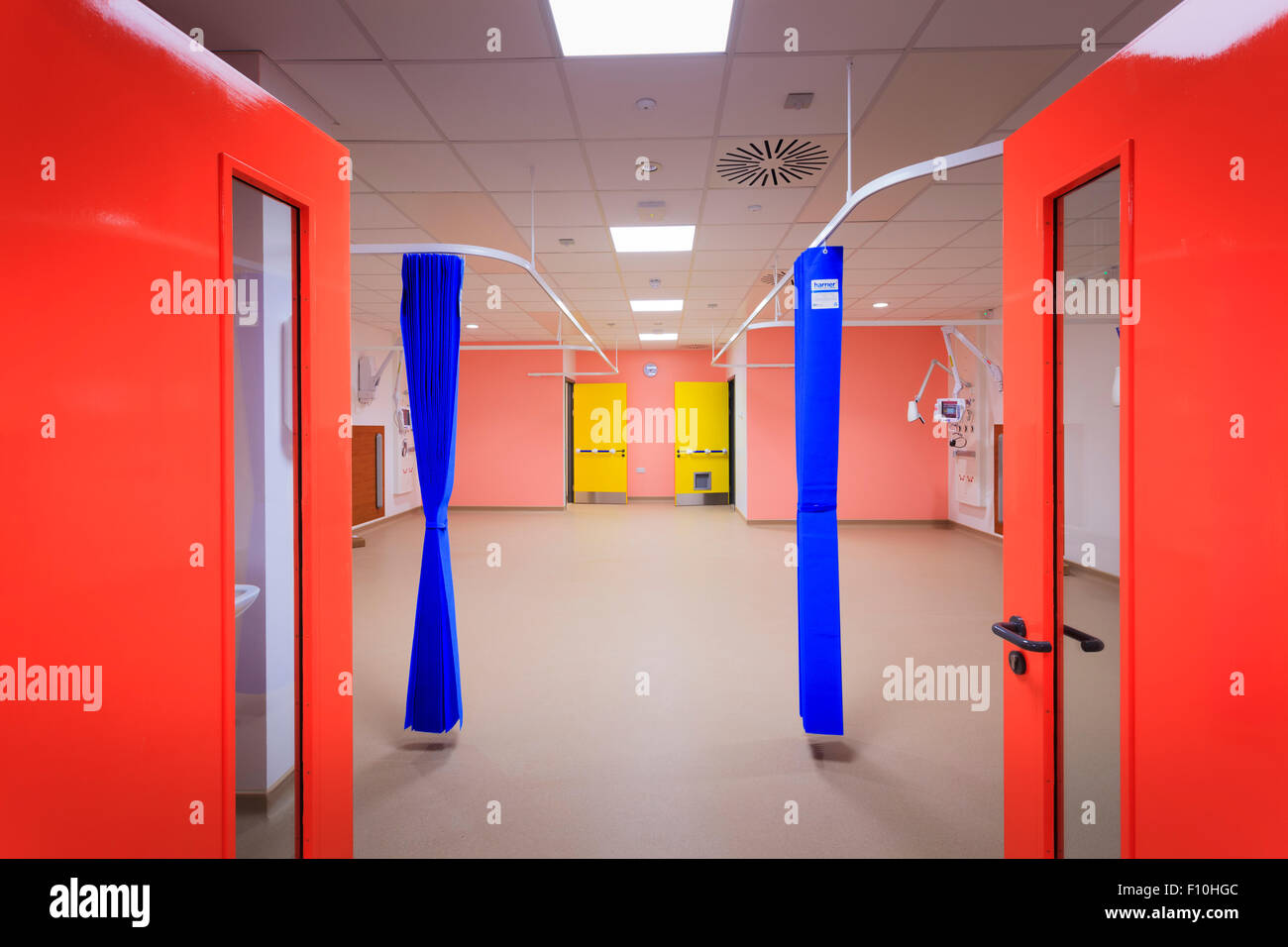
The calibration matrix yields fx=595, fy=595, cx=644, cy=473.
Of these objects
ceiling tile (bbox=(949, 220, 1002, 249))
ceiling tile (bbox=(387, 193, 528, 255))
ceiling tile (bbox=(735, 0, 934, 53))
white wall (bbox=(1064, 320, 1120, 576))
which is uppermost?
ceiling tile (bbox=(949, 220, 1002, 249))

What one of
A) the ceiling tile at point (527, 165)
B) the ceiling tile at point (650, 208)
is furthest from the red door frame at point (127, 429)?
the ceiling tile at point (650, 208)

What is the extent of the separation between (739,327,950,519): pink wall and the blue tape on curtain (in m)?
6.55

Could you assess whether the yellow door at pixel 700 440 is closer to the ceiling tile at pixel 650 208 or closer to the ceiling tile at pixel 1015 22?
the ceiling tile at pixel 650 208

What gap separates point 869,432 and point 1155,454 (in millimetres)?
8940

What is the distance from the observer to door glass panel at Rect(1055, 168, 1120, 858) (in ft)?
4.55

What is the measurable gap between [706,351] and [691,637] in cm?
947

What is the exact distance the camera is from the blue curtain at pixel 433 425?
3.05 meters

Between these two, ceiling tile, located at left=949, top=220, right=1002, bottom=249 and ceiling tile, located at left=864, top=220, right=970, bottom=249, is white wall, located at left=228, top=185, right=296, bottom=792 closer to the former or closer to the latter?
ceiling tile, located at left=864, top=220, right=970, bottom=249

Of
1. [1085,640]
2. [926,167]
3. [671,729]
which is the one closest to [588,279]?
[926,167]

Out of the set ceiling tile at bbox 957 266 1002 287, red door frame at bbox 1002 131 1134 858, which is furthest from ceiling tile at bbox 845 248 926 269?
red door frame at bbox 1002 131 1134 858

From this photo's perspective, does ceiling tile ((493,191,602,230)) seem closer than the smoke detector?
Yes

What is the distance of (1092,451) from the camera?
1.84 m

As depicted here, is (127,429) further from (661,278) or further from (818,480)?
(661,278)

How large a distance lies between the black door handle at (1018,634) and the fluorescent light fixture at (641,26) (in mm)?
2581
